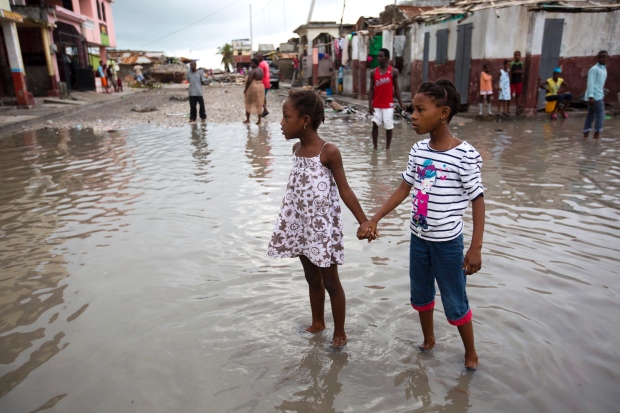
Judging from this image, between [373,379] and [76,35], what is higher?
[76,35]

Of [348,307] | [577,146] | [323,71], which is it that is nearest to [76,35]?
[323,71]

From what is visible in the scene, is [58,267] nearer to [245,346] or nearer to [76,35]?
[245,346]

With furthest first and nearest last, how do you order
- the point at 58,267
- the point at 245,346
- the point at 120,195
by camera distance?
the point at 120,195 < the point at 58,267 < the point at 245,346

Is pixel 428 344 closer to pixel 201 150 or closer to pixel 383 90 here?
pixel 383 90

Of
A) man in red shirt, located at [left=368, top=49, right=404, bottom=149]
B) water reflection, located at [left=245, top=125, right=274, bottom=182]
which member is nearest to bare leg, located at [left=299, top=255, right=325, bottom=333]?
→ water reflection, located at [left=245, top=125, right=274, bottom=182]

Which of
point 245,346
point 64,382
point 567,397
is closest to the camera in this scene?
point 567,397

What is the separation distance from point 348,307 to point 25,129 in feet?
45.3

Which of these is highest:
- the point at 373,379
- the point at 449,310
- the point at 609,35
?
the point at 609,35

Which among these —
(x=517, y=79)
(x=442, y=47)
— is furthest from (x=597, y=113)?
(x=442, y=47)

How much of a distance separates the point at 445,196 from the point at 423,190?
0.12 m

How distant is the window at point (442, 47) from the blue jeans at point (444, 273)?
650 inches

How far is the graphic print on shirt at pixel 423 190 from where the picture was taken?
251cm

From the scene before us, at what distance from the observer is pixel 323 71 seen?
29.8 metres

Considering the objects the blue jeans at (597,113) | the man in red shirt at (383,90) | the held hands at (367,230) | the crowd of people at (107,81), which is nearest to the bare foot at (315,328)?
the held hands at (367,230)
